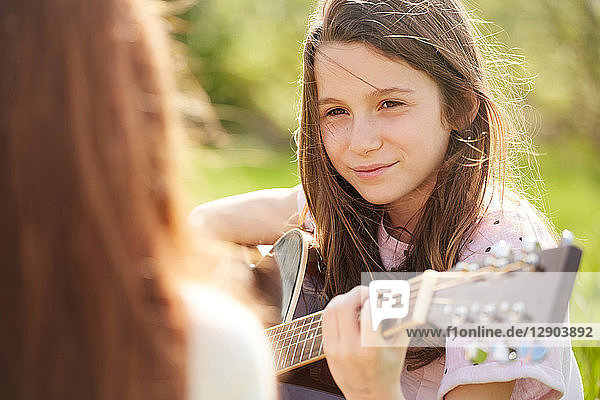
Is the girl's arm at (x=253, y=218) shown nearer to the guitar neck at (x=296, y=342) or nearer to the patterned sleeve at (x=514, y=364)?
the guitar neck at (x=296, y=342)

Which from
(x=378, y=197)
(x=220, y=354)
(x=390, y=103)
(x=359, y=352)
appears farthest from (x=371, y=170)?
(x=220, y=354)

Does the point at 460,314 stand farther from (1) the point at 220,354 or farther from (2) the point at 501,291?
(1) the point at 220,354

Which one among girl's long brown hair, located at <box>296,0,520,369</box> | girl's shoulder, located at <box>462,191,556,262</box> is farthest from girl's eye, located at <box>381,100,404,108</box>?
girl's shoulder, located at <box>462,191,556,262</box>

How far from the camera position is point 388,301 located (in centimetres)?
137

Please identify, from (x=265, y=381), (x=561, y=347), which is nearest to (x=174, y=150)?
(x=265, y=381)

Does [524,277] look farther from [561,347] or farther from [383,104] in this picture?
[383,104]

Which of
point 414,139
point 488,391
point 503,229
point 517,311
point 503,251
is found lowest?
point 488,391

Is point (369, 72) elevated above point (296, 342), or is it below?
above

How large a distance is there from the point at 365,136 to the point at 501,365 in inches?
24.7

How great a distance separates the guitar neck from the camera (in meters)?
1.69

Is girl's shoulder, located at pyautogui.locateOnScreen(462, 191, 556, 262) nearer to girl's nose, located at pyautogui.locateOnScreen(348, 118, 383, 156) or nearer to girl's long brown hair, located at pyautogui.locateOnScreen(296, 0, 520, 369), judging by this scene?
girl's long brown hair, located at pyautogui.locateOnScreen(296, 0, 520, 369)

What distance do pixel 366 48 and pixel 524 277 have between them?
0.81 metres

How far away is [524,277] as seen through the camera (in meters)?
1.24

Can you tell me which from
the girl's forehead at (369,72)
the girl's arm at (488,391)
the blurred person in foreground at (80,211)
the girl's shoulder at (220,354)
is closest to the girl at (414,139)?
the girl's forehead at (369,72)
